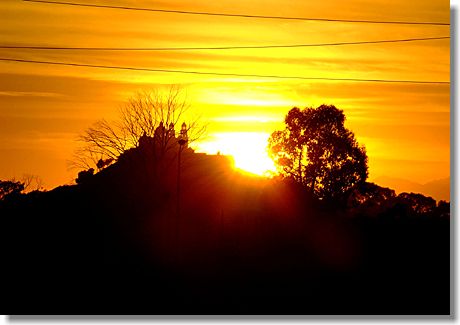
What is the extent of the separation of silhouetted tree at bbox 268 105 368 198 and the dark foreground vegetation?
5.58 ft

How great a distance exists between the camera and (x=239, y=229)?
40219mm

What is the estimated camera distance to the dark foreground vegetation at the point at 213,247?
20344 mm

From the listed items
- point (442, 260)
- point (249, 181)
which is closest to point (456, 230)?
point (442, 260)

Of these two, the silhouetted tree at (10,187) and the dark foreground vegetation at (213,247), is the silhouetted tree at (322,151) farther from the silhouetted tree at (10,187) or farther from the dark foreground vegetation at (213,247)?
the silhouetted tree at (10,187)

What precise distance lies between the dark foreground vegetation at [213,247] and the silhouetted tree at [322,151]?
5.58ft

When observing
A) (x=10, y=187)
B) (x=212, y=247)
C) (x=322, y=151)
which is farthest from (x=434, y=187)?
(x=10, y=187)

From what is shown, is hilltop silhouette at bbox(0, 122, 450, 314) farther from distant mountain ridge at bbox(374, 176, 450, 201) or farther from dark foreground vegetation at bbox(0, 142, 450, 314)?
distant mountain ridge at bbox(374, 176, 450, 201)

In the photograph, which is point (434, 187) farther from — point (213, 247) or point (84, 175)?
point (84, 175)

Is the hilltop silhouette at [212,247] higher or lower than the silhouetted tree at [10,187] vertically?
lower

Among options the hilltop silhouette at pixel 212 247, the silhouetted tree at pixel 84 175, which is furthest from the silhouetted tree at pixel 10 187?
the silhouetted tree at pixel 84 175

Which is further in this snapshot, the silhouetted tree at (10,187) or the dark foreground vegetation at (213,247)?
the silhouetted tree at (10,187)

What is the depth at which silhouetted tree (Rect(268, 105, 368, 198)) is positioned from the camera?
1991 inches

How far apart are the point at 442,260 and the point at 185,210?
2278cm

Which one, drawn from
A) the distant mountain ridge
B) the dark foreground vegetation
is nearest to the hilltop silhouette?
the dark foreground vegetation
